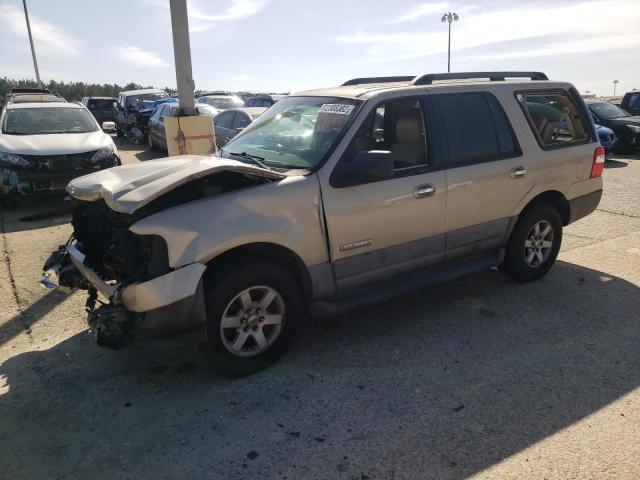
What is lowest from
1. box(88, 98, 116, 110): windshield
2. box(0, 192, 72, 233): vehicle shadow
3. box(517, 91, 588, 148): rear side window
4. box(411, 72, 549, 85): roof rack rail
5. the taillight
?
box(0, 192, 72, 233): vehicle shadow

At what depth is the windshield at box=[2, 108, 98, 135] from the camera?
888 cm

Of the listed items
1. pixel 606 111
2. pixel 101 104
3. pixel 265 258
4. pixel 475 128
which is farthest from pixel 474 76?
pixel 101 104

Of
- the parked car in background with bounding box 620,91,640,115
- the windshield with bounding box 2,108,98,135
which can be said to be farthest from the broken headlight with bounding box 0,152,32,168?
the parked car in background with bounding box 620,91,640,115

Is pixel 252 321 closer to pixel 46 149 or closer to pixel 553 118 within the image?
pixel 553 118

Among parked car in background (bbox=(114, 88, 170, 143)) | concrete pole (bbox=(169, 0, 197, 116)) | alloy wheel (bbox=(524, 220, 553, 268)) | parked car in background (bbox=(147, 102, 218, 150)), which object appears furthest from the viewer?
parked car in background (bbox=(114, 88, 170, 143))

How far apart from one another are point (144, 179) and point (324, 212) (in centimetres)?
124

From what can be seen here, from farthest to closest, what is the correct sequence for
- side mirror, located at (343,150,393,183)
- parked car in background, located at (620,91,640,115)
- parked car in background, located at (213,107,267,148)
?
1. parked car in background, located at (620,91,640,115)
2. parked car in background, located at (213,107,267,148)
3. side mirror, located at (343,150,393,183)

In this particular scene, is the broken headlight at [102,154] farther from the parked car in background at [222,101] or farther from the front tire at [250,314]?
the parked car in background at [222,101]

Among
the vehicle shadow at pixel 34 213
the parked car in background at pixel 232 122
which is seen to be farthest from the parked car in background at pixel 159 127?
the vehicle shadow at pixel 34 213

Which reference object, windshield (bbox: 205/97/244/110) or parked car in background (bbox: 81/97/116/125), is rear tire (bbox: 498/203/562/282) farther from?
parked car in background (bbox: 81/97/116/125)

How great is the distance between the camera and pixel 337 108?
399 centimetres

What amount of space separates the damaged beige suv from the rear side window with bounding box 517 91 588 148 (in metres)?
0.02

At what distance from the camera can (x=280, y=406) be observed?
10.3 feet

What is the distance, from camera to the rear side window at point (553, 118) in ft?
15.8
